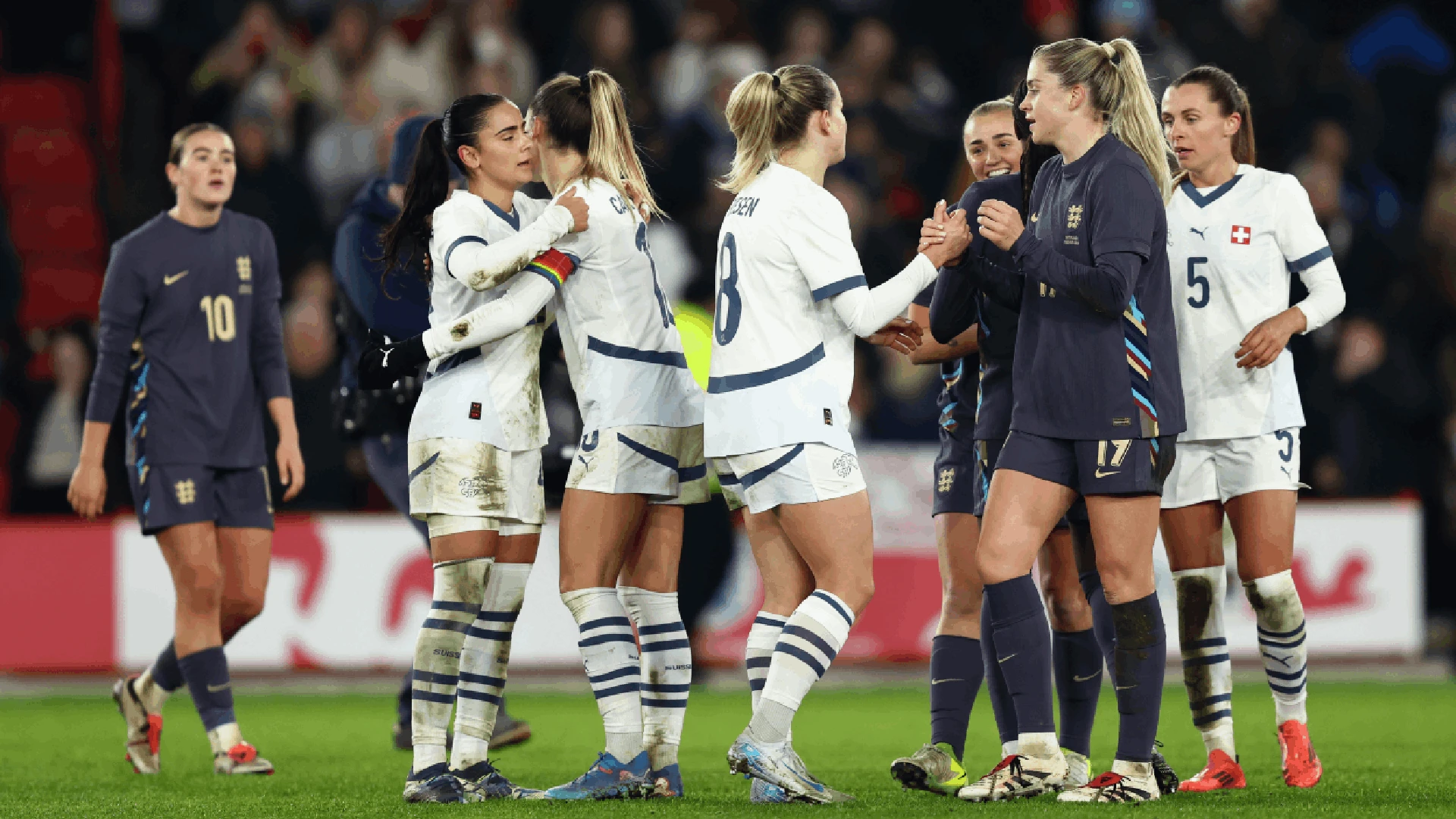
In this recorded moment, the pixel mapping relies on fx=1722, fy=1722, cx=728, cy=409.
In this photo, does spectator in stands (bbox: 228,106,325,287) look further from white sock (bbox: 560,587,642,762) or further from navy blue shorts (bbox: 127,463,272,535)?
white sock (bbox: 560,587,642,762)

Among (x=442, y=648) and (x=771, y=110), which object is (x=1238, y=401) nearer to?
(x=771, y=110)

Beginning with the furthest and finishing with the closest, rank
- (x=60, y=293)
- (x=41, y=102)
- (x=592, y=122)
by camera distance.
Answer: (x=41, y=102) → (x=60, y=293) → (x=592, y=122)

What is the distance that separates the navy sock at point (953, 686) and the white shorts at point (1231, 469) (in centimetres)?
83

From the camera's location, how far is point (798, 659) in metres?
4.90

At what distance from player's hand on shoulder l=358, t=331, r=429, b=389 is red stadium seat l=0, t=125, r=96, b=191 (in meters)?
8.70

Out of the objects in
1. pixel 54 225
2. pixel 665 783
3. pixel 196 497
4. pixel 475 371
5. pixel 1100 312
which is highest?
pixel 54 225

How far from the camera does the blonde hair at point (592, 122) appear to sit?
5.39m

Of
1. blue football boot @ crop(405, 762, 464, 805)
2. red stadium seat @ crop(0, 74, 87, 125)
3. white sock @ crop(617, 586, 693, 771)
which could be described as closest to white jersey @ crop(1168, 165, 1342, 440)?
white sock @ crop(617, 586, 693, 771)

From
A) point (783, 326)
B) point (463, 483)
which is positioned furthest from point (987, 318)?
point (463, 483)

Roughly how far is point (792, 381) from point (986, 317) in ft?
2.90

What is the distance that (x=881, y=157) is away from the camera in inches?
523

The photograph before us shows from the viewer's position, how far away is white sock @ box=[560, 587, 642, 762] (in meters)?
5.31

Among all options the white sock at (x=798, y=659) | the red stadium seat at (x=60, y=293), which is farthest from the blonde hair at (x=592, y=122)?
the red stadium seat at (x=60, y=293)

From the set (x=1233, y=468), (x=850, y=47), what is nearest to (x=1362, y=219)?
(x=850, y=47)
